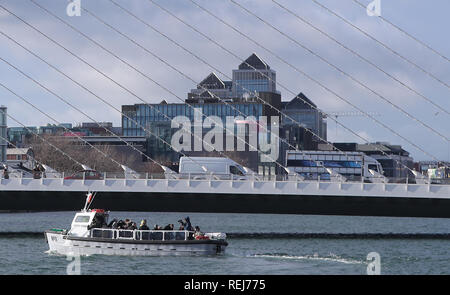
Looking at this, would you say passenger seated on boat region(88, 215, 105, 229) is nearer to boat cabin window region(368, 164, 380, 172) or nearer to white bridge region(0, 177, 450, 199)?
white bridge region(0, 177, 450, 199)

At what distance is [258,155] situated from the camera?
196 m

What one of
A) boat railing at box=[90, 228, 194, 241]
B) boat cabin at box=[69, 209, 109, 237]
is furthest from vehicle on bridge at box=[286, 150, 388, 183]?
boat cabin at box=[69, 209, 109, 237]

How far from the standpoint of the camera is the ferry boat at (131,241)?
55.3 meters

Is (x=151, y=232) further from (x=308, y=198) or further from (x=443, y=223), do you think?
(x=443, y=223)

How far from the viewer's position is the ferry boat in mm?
55312

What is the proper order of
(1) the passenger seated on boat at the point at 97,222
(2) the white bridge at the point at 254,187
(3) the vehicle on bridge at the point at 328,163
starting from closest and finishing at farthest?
(1) the passenger seated on boat at the point at 97,222, (2) the white bridge at the point at 254,187, (3) the vehicle on bridge at the point at 328,163

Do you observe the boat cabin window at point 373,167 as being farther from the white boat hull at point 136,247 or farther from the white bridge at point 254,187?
the white boat hull at point 136,247

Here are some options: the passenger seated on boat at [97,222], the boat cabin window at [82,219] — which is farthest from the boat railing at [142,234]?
the boat cabin window at [82,219]

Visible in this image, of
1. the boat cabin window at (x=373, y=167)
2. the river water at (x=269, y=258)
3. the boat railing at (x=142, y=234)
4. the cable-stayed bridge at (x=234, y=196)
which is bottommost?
the river water at (x=269, y=258)

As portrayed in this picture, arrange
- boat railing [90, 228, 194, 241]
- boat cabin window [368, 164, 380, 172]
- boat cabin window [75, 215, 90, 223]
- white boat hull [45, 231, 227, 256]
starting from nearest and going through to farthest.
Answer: white boat hull [45, 231, 227, 256], boat railing [90, 228, 194, 241], boat cabin window [75, 215, 90, 223], boat cabin window [368, 164, 380, 172]

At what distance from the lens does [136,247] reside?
55.9 metres

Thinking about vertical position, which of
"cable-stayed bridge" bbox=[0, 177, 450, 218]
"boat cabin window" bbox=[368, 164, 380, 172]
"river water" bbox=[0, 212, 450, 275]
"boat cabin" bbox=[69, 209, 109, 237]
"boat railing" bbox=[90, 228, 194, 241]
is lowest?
"river water" bbox=[0, 212, 450, 275]

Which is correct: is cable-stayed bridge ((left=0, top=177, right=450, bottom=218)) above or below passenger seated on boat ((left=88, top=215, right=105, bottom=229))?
above
